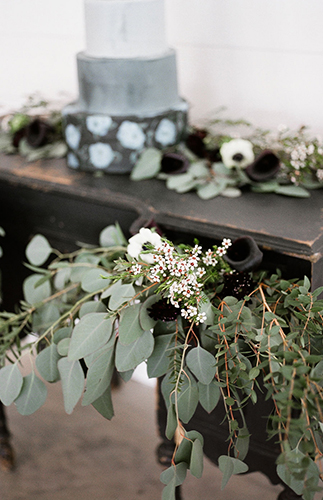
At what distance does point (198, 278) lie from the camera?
2.35 feet

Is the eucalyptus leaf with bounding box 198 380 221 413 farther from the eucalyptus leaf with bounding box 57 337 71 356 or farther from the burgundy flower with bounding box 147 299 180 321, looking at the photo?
the eucalyptus leaf with bounding box 57 337 71 356

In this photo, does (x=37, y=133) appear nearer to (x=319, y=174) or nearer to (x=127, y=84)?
(x=127, y=84)

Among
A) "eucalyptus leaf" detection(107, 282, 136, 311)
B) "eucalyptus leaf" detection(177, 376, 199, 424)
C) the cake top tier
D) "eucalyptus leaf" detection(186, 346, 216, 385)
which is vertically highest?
the cake top tier

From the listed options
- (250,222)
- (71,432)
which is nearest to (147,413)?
(71,432)

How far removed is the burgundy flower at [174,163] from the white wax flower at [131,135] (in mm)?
67

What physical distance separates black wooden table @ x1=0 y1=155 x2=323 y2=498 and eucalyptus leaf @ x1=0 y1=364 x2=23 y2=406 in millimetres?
298

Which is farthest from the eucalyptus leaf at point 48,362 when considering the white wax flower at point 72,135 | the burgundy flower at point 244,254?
the white wax flower at point 72,135

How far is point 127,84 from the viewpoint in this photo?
1052 millimetres

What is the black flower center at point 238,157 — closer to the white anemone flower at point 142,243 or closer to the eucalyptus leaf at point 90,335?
the white anemone flower at point 142,243

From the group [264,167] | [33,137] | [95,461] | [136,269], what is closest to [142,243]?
[136,269]

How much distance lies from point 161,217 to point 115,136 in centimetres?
27

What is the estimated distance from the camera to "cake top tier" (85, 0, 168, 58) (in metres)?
1.02

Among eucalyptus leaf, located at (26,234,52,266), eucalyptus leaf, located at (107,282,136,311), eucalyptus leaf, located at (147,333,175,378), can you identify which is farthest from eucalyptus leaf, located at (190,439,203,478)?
eucalyptus leaf, located at (26,234,52,266)

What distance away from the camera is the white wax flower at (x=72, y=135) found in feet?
3.60
